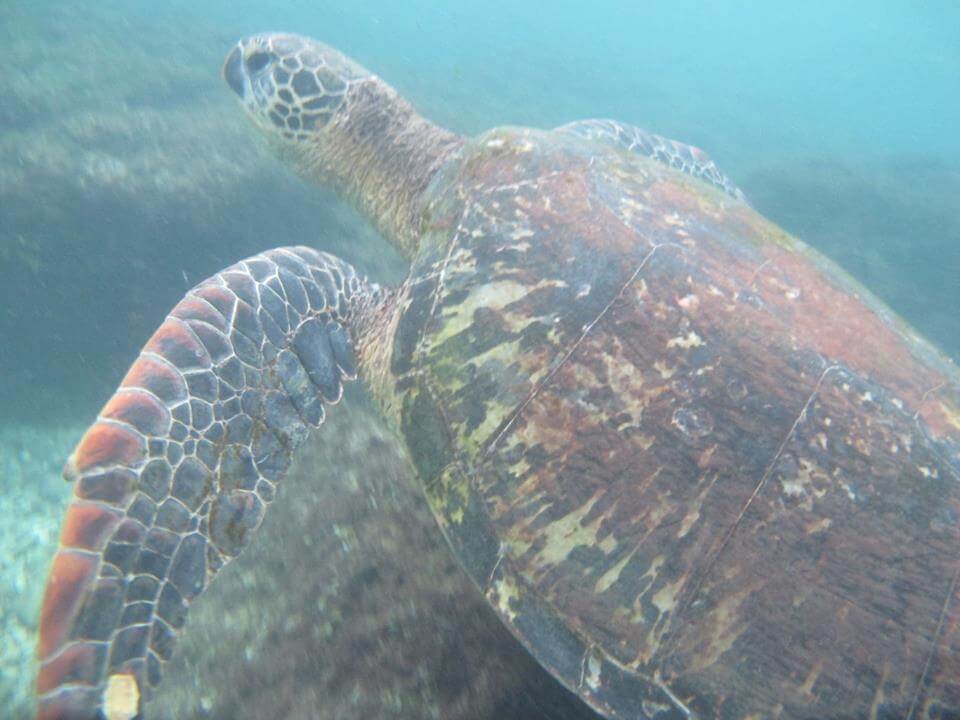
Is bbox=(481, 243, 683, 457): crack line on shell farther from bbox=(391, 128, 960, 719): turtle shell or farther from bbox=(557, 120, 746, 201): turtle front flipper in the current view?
bbox=(557, 120, 746, 201): turtle front flipper

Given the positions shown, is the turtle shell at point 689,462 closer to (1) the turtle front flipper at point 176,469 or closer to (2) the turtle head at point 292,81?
(1) the turtle front flipper at point 176,469

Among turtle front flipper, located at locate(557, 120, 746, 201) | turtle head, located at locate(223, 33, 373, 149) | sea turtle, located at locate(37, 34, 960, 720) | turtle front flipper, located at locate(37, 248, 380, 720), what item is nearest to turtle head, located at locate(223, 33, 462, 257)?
turtle head, located at locate(223, 33, 373, 149)

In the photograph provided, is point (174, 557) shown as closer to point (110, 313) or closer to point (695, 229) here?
point (695, 229)

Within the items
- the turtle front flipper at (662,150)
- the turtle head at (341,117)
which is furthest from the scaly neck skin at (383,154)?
the turtle front flipper at (662,150)

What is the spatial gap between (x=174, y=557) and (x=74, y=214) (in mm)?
4246

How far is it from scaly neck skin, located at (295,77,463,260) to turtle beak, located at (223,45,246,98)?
2.28ft

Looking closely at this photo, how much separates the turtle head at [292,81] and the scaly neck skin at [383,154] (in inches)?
3.7

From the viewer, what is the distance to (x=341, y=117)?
3.82 meters

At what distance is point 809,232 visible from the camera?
959 cm

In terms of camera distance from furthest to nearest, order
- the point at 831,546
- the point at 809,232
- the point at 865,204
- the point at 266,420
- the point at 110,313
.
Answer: the point at 865,204 → the point at 809,232 → the point at 110,313 → the point at 266,420 → the point at 831,546

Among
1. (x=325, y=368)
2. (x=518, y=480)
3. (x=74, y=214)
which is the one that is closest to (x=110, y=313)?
(x=74, y=214)

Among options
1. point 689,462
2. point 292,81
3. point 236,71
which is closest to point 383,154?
point 292,81

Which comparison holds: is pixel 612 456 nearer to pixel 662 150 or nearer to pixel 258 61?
pixel 258 61

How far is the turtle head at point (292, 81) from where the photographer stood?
378cm
